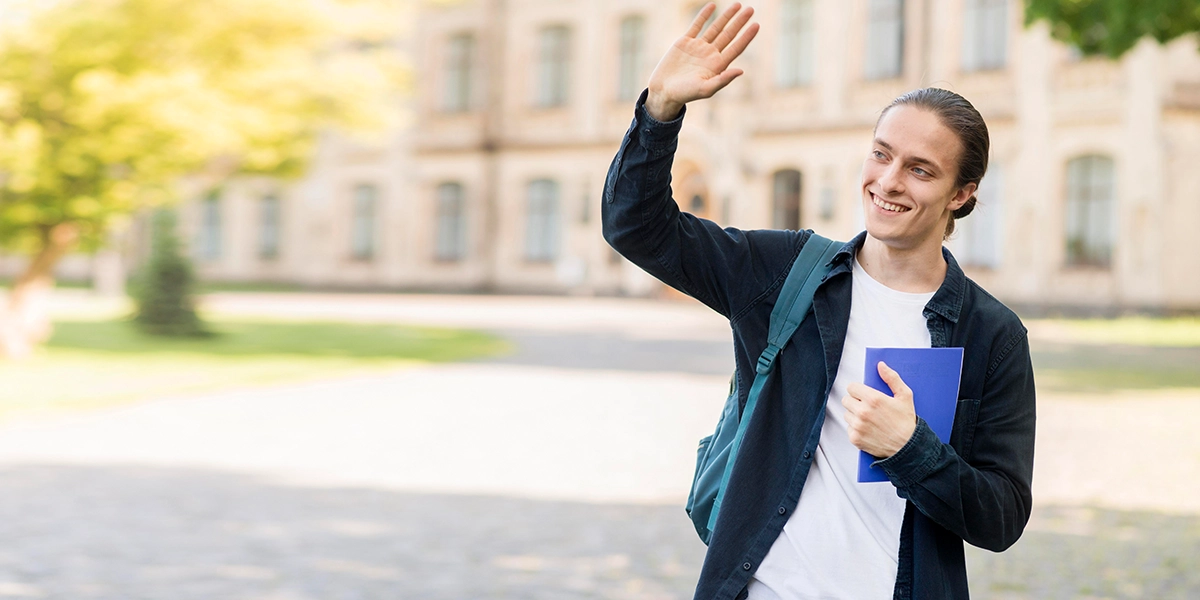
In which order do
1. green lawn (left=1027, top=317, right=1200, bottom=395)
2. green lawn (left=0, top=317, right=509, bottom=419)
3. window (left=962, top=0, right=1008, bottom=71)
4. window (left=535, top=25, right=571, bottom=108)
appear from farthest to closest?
window (left=535, top=25, right=571, bottom=108), window (left=962, top=0, right=1008, bottom=71), green lawn (left=1027, top=317, right=1200, bottom=395), green lawn (left=0, top=317, right=509, bottom=419)

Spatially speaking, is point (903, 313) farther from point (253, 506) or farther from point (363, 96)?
point (363, 96)

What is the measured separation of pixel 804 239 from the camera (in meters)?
2.39

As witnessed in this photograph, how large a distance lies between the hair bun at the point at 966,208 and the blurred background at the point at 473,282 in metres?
1.66

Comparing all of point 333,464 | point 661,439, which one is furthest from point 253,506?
point 661,439

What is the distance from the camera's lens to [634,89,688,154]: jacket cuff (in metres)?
2.18

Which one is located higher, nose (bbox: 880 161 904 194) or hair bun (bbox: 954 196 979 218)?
nose (bbox: 880 161 904 194)

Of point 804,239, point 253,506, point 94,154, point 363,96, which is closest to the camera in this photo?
point 804,239

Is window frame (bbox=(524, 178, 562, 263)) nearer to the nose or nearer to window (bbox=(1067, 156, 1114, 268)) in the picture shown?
window (bbox=(1067, 156, 1114, 268))

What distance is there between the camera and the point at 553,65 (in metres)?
35.0

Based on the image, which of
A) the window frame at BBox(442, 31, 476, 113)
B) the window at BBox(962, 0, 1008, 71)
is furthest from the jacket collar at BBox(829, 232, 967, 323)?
the window frame at BBox(442, 31, 476, 113)

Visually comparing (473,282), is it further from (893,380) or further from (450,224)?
(893,380)

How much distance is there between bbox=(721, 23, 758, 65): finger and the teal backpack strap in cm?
40

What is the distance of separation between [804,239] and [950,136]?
0.35m

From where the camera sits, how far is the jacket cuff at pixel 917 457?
2.02 metres
